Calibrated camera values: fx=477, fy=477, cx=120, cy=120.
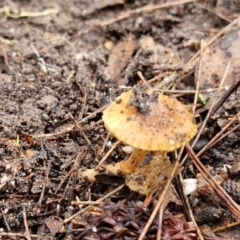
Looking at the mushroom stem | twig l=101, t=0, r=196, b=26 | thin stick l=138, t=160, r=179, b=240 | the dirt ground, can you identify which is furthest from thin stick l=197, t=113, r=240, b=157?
twig l=101, t=0, r=196, b=26

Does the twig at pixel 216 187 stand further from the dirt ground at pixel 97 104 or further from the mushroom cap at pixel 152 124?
the mushroom cap at pixel 152 124

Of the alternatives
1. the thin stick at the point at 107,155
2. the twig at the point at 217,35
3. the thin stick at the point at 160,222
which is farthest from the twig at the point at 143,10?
the thin stick at the point at 160,222

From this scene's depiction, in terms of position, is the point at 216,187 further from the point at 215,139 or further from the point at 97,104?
the point at 97,104

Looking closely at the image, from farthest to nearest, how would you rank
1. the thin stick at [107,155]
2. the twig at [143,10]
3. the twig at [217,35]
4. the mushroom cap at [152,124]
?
the twig at [143,10], the twig at [217,35], the thin stick at [107,155], the mushroom cap at [152,124]

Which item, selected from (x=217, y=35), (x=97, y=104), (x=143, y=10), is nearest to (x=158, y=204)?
(x=97, y=104)

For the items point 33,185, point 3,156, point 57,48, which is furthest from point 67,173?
point 57,48
